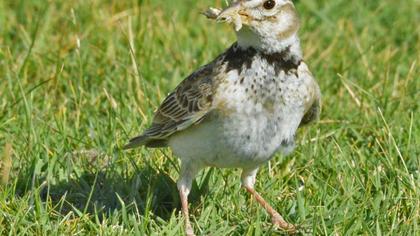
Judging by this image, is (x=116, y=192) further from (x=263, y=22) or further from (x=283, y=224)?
(x=263, y=22)

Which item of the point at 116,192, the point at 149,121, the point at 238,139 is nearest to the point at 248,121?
the point at 238,139

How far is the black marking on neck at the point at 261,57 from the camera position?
545cm

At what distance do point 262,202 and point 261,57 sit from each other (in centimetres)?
92

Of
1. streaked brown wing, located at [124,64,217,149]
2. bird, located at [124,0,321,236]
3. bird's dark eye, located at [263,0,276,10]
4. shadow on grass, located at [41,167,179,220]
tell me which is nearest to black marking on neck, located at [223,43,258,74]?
bird, located at [124,0,321,236]

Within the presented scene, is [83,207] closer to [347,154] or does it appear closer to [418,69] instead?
[347,154]

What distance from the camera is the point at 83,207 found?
609 centimetres

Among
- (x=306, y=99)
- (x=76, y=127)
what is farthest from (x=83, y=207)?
(x=306, y=99)

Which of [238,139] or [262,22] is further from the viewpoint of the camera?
[238,139]

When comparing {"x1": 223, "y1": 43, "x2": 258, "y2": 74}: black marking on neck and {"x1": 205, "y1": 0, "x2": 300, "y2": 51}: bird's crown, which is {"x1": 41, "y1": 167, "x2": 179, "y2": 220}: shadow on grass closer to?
{"x1": 223, "y1": 43, "x2": 258, "y2": 74}: black marking on neck

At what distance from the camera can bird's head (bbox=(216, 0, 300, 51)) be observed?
5309mm

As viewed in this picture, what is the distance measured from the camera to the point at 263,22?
5379mm

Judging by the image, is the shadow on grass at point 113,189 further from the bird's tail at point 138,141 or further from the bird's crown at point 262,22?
the bird's crown at point 262,22

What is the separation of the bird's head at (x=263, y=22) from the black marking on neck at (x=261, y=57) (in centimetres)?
3

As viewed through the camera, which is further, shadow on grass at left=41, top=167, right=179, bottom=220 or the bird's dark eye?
shadow on grass at left=41, top=167, right=179, bottom=220
